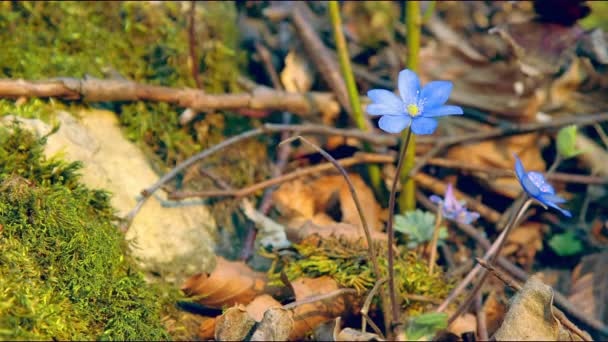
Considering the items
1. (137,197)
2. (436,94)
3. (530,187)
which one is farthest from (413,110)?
(137,197)

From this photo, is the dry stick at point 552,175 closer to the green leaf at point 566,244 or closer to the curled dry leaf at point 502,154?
the curled dry leaf at point 502,154

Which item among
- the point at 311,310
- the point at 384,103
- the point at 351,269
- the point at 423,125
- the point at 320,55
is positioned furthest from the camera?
the point at 320,55

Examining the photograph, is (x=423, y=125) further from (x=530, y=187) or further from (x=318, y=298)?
(x=318, y=298)

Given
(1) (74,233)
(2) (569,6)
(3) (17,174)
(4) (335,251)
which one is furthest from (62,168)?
(2) (569,6)

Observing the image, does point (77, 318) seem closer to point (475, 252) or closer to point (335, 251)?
point (335, 251)

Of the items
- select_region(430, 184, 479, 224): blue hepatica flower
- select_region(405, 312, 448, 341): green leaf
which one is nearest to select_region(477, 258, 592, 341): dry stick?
select_region(405, 312, 448, 341): green leaf

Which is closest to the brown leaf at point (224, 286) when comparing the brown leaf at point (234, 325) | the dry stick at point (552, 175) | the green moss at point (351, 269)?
the green moss at point (351, 269)
